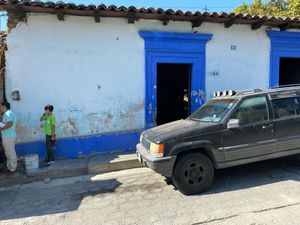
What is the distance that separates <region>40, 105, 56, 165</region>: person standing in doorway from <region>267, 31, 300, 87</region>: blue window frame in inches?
269

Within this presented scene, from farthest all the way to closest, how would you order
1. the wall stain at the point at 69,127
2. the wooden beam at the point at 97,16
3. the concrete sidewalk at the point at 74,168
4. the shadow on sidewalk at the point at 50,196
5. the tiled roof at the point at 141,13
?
the wall stain at the point at 69,127, the wooden beam at the point at 97,16, the tiled roof at the point at 141,13, the concrete sidewalk at the point at 74,168, the shadow on sidewalk at the point at 50,196

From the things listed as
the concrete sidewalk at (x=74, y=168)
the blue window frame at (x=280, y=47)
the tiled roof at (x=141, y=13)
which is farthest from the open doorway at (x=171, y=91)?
the concrete sidewalk at (x=74, y=168)

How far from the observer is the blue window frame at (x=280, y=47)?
31.6ft

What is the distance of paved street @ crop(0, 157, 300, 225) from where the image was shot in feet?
15.1

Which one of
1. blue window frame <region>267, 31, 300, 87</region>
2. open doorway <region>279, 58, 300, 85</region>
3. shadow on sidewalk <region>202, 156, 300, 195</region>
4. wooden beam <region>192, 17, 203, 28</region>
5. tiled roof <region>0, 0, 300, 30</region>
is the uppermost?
tiled roof <region>0, 0, 300, 30</region>

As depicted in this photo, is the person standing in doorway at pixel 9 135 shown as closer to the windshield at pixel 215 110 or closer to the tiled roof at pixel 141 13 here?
the tiled roof at pixel 141 13

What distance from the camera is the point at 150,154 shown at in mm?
5637

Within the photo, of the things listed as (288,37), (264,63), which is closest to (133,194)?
(264,63)

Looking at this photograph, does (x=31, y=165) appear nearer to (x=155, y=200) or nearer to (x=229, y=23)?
(x=155, y=200)

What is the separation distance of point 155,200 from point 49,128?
3540 mm

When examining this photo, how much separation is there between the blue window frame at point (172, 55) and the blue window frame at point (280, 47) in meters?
2.31

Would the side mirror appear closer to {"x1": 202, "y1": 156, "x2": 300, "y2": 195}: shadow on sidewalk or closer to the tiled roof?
{"x1": 202, "y1": 156, "x2": 300, "y2": 195}: shadow on sidewalk

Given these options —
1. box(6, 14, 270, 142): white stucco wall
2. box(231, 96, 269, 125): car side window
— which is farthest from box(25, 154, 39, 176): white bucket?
box(231, 96, 269, 125): car side window

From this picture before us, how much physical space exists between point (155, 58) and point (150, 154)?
12.2 ft
